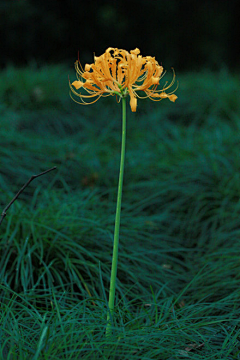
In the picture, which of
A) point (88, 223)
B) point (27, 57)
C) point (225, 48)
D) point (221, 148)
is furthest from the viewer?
point (225, 48)

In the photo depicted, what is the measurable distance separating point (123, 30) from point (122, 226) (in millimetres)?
7711

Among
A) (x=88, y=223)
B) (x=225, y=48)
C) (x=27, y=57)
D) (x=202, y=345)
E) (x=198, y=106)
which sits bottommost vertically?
(x=202, y=345)

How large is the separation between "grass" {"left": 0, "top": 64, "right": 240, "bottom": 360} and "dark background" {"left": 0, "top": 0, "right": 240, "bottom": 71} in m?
3.38

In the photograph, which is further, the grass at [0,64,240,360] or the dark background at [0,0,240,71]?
the dark background at [0,0,240,71]

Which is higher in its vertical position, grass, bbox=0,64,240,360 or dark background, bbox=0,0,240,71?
dark background, bbox=0,0,240,71

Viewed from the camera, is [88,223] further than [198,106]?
No

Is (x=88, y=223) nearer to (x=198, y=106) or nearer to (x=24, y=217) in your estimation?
(x=24, y=217)

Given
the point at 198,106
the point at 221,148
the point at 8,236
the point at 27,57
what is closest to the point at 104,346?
the point at 8,236

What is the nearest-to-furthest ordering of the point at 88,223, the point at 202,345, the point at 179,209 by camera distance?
the point at 202,345
the point at 88,223
the point at 179,209

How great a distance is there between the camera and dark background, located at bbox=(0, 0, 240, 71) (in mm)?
8500

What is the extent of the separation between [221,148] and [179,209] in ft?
2.62

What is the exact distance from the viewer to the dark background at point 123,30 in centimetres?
850

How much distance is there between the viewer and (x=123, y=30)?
9.28 meters

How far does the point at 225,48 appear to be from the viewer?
1056cm
